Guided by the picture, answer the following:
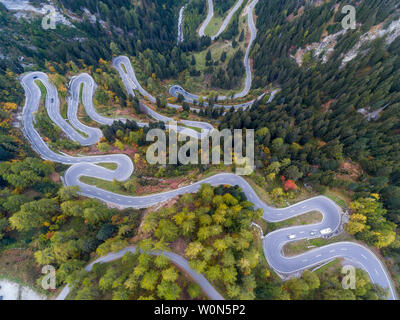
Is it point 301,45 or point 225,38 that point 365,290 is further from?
point 225,38

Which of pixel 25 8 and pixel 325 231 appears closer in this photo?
pixel 325 231

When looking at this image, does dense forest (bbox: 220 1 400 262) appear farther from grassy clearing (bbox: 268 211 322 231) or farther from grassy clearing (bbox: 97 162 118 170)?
grassy clearing (bbox: 97 162 118 170)

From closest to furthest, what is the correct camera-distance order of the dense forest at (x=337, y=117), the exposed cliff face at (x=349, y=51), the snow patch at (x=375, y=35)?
the dense forest at (x=337, y=117)
the snow patch at (x=375, y=35)
the exposed cliff face at (x=349, y=51)

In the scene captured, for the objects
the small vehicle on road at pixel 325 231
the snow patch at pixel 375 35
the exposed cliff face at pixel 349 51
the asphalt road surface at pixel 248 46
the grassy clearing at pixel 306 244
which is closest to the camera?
the grassy clearing at pixel 306 244

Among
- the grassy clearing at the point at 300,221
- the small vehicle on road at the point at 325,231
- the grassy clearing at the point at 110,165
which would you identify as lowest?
the small vehicle on road at the point at 325,231

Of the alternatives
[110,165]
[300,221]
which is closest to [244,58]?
[300,221]

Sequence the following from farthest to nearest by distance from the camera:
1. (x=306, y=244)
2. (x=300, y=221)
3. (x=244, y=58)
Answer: (x=244, y=58) < (x=300, y=221) < (x=306, y=244)

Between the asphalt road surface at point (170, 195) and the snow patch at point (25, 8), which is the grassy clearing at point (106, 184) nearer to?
the asphalt road surface at point (170, 195)

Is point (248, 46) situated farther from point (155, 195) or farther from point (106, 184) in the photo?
point (106, 184)

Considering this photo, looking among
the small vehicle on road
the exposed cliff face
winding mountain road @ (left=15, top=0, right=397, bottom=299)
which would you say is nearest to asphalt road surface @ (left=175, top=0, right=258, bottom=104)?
winding mountain road @ (left=15, top=0, right=397, bottom=299)

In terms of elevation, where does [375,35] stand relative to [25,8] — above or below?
below

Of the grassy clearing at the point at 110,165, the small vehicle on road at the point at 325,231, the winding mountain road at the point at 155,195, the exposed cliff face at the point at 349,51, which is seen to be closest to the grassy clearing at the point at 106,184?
the winding mountain road at the point at 155,195
